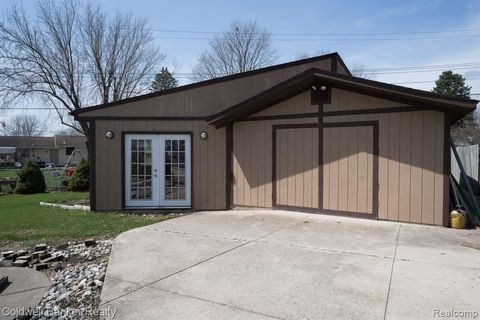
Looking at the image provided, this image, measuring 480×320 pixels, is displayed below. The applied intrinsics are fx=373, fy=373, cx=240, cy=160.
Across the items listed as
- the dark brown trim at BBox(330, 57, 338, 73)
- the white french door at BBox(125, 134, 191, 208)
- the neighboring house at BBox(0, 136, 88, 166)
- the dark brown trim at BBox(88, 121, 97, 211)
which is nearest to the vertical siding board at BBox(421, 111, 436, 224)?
the dark brown trim at BBox(330, 57, 338, 73)

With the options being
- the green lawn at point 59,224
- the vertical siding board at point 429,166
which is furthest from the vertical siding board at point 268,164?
the vertical siding board at point 429,166

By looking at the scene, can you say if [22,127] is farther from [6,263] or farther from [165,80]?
[6,263]

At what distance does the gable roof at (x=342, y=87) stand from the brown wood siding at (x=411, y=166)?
0.41 metres

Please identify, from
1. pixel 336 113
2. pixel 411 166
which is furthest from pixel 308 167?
pixel 411 166

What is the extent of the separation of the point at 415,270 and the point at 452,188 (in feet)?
12.4

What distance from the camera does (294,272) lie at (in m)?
4.66

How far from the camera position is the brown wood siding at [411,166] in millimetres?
7223

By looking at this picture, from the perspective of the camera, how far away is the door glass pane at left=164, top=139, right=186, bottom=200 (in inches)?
395

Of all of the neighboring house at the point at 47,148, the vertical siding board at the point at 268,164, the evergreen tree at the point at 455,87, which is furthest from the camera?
the neighboring house at the point at 47,148

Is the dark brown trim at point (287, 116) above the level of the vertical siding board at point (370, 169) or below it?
above

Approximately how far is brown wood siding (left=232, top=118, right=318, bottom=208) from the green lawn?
2.09 m

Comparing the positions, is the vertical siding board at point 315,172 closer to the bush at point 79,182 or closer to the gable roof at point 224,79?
the gable roof at point 224,79

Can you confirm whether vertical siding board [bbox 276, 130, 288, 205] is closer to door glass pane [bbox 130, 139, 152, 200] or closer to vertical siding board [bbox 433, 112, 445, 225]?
vertical siding board [bbox 433, 112, 445, 225]

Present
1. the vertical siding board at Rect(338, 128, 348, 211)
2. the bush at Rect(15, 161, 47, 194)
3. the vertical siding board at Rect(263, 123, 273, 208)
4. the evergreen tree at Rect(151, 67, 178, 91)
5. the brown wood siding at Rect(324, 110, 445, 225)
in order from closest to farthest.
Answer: the brown wood siding at Rect(324, 110, 445, 225)
the vertical siding board at Rect(338, 128, 348, 211)
the vertical siding board at Rect(263, 123, 273, 208)
the bush at Rect(15, 161, 47, 194)
the evergreen tree at Rect(151, 67, 178, 91)
